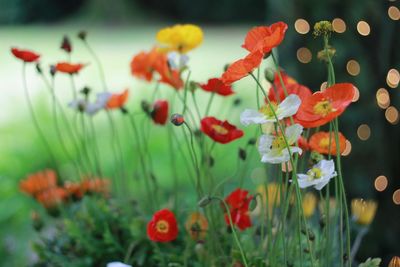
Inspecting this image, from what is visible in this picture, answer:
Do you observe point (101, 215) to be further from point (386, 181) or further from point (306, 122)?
point (386, 181)

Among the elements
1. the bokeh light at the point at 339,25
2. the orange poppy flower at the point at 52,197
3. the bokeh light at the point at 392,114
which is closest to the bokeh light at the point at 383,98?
the bokeh light at the point at 392,114

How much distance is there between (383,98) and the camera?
202 centimetres

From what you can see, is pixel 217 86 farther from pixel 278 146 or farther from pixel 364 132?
pixel 364 132

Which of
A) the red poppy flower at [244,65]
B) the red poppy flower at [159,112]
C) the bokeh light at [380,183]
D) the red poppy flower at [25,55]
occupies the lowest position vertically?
the bokeh light at [380,183]

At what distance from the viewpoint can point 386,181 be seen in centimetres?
217

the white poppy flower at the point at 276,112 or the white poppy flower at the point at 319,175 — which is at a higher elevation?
the white poppy flower at the point at 276,112

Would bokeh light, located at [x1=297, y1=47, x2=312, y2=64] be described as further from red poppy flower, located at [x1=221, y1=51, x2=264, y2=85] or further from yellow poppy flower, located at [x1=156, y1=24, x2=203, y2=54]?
red poppy flower, located at [x1=221, y1=51, x2=264, y2=85]

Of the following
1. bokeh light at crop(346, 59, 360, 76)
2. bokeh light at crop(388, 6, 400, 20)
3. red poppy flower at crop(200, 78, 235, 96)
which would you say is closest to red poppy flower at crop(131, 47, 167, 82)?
red poppy flower at crop(200, 78, 235, 96)

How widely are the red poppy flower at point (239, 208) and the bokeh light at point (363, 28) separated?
85 centimetres

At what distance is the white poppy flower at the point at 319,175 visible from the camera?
1.05 meters

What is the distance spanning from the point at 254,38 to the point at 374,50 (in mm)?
1163

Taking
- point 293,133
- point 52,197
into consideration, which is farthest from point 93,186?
point 293,133

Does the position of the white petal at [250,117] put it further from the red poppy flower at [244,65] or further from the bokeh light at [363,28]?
the bokeh light at [363,28]

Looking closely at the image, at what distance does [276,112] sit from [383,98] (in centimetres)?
103
